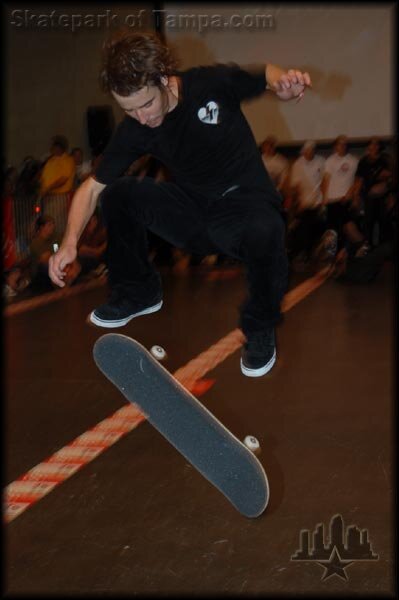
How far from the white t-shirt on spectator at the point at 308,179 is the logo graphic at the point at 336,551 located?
7621 mm

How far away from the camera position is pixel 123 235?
3.05 meters

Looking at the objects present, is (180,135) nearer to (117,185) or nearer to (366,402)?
(117,185)

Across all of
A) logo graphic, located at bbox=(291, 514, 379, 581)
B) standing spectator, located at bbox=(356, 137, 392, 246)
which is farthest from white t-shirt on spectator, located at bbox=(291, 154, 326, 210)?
logo graphic, located at bbox=(291, 514, 379, 581)

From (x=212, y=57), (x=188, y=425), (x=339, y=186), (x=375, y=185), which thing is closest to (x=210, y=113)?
(x=188, y=425)


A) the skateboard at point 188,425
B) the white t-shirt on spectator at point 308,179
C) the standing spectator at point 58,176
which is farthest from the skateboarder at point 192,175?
the white t-shirt on spectator at point 308,179

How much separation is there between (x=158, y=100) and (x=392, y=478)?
8.20 ft

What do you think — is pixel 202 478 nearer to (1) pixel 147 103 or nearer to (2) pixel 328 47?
(1) pixel 147 103

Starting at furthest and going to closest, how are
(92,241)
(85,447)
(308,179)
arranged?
(308,179) < (92,241) < (85,447)

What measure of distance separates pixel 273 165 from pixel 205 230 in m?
7.06

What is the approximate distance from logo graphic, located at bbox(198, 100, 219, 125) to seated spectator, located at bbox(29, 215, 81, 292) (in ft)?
14.4

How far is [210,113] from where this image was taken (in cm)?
281

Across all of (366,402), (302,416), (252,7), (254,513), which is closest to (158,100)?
(254,513)

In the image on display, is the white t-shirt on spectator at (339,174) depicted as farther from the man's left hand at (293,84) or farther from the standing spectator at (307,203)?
the man's left hand at (293,84)

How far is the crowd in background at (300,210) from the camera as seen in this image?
8.77 metres
